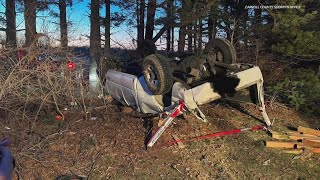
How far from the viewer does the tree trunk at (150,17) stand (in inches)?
583

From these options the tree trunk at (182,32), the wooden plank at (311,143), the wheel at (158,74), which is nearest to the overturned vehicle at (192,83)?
the wheel at (158,74)

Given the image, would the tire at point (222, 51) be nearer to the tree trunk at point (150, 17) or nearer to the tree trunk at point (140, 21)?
the tree trunk at point (150, 17)

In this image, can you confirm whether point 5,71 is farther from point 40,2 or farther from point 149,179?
point 40,2

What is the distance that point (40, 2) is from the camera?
13906mm

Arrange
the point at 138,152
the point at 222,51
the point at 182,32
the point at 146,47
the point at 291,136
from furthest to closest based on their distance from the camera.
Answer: the point at 182,32 → the point at 146,47 → the point at 222,51 → the point at 291,136 → the point at 138,152

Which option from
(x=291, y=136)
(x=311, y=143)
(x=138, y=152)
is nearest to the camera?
(x=138, y=152)

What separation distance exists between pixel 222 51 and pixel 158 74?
70.9 inches

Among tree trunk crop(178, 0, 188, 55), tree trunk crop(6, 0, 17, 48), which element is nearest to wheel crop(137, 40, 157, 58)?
tree trunk crop(178, 0, 188, 55)

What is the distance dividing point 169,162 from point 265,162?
5.02 feet

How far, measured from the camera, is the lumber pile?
615cm

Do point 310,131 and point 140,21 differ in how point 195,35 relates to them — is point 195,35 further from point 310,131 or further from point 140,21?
point 310,131

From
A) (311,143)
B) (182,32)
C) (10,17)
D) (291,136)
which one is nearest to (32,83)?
(291,136)

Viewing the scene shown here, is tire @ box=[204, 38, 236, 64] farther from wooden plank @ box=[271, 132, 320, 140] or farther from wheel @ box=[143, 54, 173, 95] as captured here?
wooden plank @ box=[271, 132, 320, 140]

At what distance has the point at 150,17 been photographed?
51.1ft
